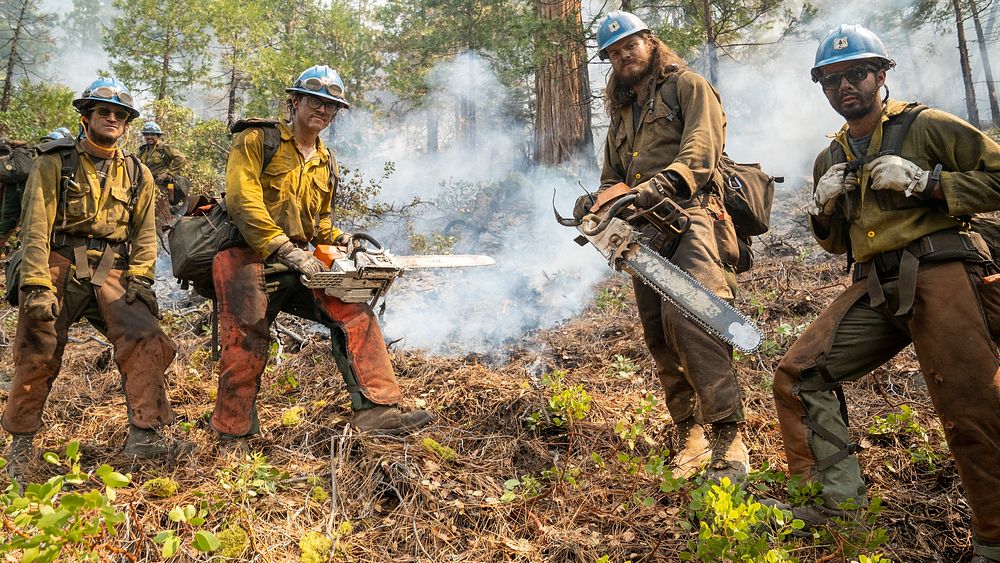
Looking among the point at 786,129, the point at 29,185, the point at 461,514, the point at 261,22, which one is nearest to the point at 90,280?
the point at 29,185

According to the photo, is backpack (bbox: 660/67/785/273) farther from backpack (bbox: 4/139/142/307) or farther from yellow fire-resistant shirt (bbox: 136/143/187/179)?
yellow fire-resistant shirt (bbox: 136/143/187/179)

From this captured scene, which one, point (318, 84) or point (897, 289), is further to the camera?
point (318, 84)

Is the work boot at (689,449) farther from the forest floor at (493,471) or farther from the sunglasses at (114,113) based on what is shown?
the sunglasses at (114,113)

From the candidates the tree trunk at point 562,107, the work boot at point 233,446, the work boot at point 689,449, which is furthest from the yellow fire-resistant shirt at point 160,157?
the work boot at point 689,449

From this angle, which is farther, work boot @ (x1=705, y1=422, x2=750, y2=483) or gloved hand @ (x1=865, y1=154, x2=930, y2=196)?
work boot @ (x1=705, y1=422, x2=750, y2=483)

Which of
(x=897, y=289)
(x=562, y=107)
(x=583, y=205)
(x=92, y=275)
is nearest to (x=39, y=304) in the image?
(x=92, y=275)

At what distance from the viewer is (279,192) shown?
12.3 ft

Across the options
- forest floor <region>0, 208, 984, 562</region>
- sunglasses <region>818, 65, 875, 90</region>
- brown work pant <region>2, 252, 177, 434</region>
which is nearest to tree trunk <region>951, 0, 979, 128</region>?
forest floor <region>0, 208, 984, 562</region>

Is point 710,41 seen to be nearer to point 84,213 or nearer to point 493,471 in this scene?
point 493,471

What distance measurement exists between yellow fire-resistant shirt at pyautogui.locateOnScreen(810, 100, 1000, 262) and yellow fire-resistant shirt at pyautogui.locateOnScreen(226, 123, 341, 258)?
2.96 m

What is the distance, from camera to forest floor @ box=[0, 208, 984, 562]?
2.59 meters

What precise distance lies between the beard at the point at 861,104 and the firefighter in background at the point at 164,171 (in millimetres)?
9171

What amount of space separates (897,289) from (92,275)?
14.3ft

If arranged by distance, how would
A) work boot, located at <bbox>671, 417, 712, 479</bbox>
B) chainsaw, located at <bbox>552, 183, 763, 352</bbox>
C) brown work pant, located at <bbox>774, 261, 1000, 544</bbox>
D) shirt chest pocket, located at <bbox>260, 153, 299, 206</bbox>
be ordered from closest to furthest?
brown work pant, located at <bbox>774, 261, 1000, 544</bbox>, chainsaw, located at <bbox>552, 183, 763, 352</bbox>, work boot, located at <bbox>671, 417, 712, 479</bbox>, shirt chest pocket, located at <bbox>260, 153, 299, 206</bbox>
